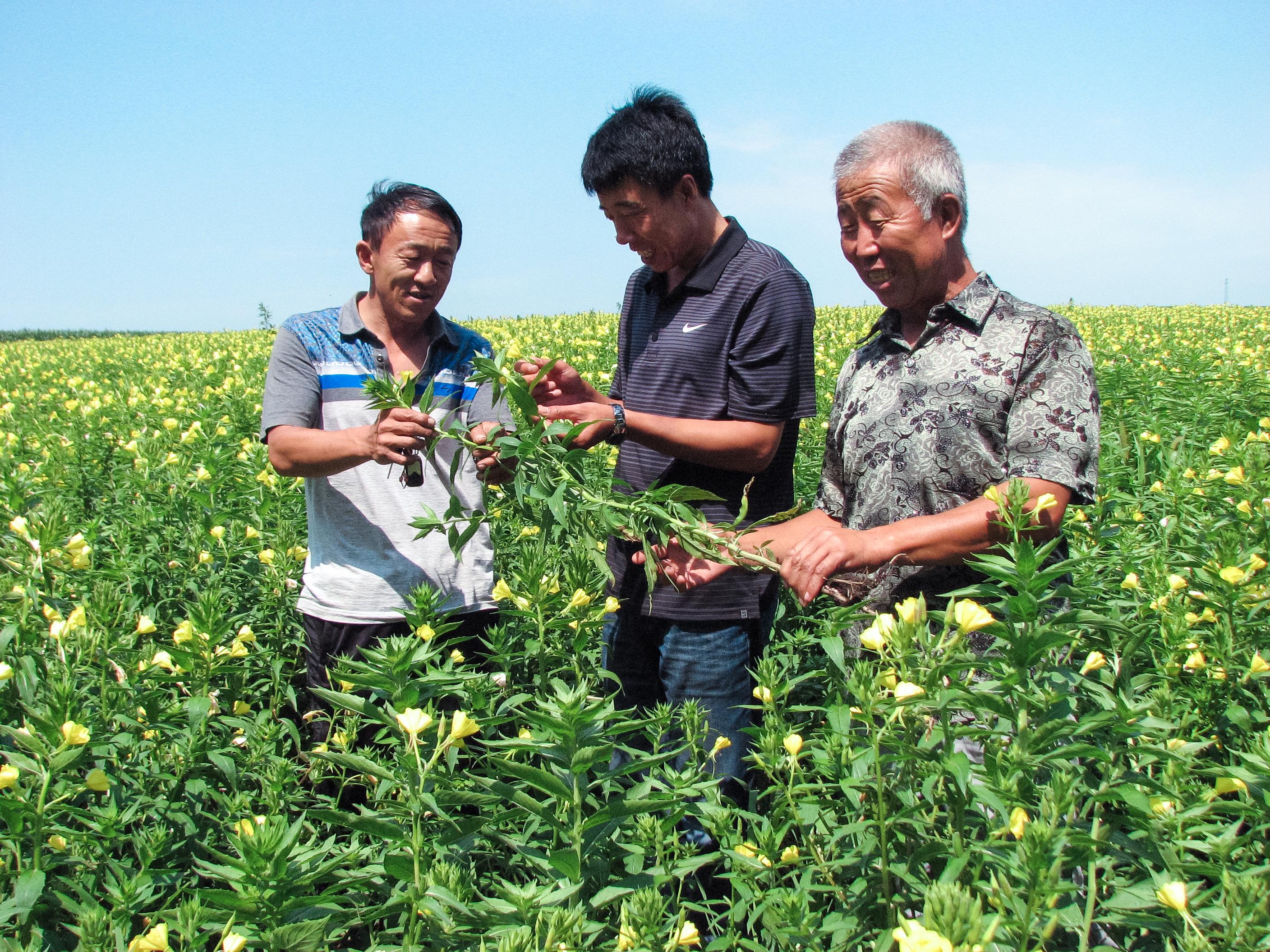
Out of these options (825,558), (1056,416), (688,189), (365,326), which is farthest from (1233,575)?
(365,326)

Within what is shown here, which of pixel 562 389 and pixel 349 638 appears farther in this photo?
pixel 349 638

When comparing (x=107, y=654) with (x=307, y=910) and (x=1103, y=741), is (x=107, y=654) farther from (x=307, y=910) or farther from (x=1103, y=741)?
(x=1103, y=741)

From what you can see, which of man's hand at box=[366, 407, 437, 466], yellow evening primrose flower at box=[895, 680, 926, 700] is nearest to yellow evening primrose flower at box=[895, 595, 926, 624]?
yellow evening primrose flower at box=[895, 680, 926, 700]

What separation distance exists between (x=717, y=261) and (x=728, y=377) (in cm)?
34

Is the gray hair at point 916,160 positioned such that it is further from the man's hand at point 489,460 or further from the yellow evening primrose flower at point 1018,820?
the yellow evening primrose flower at point 1018,820

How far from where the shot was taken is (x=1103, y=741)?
1533 mm

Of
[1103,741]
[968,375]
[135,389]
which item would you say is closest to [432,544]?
[968,375]

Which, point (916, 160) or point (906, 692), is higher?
point (916, 160)

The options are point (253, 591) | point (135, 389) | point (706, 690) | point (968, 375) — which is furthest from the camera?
point (135, 389)

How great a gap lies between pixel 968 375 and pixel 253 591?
2651 mm

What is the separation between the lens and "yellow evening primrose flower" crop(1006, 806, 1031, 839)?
127cm

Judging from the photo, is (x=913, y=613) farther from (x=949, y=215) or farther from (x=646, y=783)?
(x=949, y=215)

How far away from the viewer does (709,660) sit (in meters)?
2.45

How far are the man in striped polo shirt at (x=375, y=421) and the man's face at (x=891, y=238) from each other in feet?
3.73
